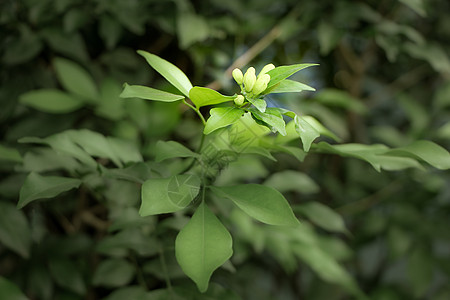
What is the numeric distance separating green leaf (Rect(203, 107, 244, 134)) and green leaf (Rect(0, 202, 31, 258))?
0.42 m

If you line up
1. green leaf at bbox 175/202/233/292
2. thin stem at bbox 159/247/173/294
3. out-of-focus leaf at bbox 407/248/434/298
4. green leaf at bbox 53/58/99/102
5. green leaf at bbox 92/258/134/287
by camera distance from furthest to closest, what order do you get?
1. out-of-focus leaf at bbox 407/248/434/298
2. green leaf at bbox 53/58/99/102
3. green leaf at bbox 92/258/134/287
4. thin stem at bbox 159/247/173/294
5. green leaf at bbox 175/202/233/292

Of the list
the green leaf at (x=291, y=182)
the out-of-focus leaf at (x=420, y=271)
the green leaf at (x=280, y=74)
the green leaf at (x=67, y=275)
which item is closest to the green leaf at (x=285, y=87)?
the green leaf at (x=280, y=74)

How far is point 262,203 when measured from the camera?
45 cm

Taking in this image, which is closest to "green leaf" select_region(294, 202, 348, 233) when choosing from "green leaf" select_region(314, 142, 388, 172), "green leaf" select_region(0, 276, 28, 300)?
"green leaf" select_region(314, 142, 388, 172)

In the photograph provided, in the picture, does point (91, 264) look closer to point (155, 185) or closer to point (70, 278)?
point (70, 278)

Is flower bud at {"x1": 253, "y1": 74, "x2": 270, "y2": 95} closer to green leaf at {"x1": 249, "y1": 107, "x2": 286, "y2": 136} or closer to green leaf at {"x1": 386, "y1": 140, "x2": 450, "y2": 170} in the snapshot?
green leaf at {"x1": 249, "y1": 107, "x2": 286, "y2": 136}

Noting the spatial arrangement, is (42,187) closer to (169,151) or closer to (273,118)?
(169,151)

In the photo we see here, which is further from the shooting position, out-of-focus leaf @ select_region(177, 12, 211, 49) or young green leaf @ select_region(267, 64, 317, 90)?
out-of-focus leaf @ select_region(177, 12, 211, 49)

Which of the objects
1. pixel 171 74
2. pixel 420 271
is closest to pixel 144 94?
pixel 171 74

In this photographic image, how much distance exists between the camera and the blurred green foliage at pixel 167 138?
663 mm

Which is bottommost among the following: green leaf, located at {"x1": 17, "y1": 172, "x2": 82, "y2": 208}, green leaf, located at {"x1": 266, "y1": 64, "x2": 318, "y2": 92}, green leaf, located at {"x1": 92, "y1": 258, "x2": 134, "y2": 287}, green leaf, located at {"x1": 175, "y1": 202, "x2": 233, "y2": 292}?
green leaf, located at {"x1": 92, "y1": 258, "x2": 134, "y2": 287}

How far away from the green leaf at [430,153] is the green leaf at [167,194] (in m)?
0.24

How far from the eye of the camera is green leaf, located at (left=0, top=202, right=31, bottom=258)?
67cm


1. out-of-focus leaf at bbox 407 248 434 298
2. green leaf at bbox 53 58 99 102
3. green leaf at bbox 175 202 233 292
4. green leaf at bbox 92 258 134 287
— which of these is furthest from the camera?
out-of-focus leaf at bbox 407 248 434 298
